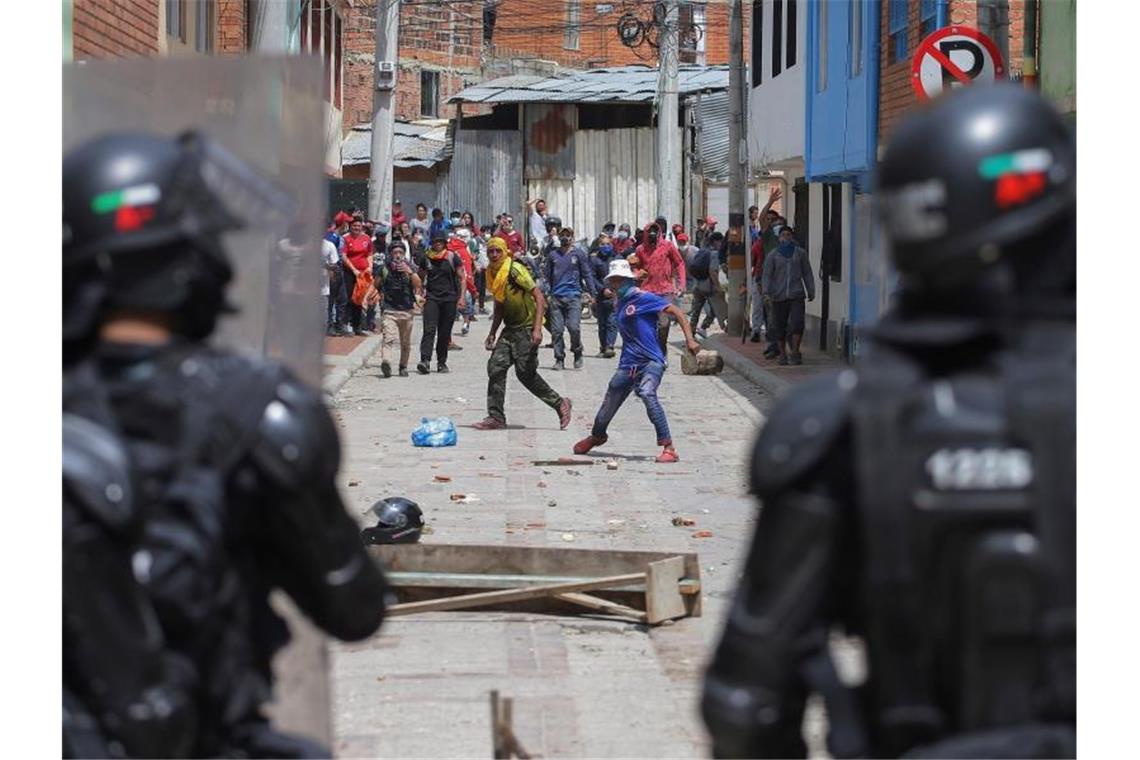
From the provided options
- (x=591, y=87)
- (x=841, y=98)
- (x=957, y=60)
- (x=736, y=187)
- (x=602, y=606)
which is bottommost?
(x=602, y=606)

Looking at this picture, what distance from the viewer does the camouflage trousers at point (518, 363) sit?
56.3 feet

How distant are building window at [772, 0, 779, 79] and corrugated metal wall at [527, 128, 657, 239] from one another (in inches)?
707

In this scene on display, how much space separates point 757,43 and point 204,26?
16624mm

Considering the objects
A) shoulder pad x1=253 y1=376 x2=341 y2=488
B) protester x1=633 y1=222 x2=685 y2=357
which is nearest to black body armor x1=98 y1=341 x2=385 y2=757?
shoulder pad x1=253 y1=376 x2=341 y2=488

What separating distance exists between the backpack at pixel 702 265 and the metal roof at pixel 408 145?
20.7m

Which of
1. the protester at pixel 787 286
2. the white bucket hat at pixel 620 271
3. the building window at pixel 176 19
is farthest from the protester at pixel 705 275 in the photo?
the white bucket hat at pixel 620 271

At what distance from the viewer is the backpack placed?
2970 centimetres

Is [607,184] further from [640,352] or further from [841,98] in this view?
[640,352]

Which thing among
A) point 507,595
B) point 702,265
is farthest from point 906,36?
point 507,595

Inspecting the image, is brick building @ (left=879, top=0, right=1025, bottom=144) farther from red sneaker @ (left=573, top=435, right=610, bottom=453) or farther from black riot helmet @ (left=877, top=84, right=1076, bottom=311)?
black riot helmet @ (left=877, top=84, right=1076, bottom=311)

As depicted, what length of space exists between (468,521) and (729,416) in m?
7.55

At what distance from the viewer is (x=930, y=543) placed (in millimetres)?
3014

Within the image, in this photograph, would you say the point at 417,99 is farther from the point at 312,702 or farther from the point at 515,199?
the point at 312,702

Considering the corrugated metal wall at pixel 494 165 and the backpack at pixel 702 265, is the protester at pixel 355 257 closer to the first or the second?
the backpack at pixel 702 265
